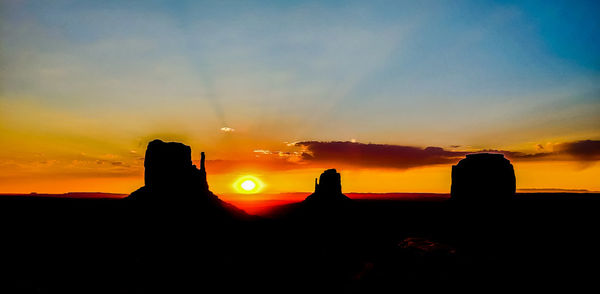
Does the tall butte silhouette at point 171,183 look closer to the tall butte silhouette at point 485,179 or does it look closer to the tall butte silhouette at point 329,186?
the tall butte silhouette at point 329,186

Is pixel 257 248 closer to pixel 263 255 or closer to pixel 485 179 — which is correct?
pixel 263 255

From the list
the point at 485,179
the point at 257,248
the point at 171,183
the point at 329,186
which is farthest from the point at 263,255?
the point at 329,186

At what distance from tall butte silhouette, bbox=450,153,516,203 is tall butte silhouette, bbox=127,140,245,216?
225 ft

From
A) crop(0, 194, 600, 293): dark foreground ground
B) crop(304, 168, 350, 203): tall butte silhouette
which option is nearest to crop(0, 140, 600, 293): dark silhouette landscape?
crop(0, 194, 600, 293): dark foreground ground

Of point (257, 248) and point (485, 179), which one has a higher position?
point (485, 179)

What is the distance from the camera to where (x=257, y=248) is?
80.6 meters

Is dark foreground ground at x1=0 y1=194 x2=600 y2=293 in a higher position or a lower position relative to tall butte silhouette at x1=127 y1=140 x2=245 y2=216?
lower

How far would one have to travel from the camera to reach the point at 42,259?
63.8 m

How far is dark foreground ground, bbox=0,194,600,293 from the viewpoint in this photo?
17281mm

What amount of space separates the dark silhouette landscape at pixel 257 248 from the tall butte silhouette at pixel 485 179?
0.18 m

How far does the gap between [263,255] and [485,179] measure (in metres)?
46.1

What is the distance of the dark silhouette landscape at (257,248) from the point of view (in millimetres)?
17656

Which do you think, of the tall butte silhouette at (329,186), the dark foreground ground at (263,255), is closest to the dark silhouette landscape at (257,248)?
the dark foreground ground at (263,255)

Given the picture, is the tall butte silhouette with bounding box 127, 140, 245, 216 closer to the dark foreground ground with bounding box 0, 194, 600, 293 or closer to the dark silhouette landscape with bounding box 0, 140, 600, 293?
the dark silhouette landscape with bounding box 0, 140, 600, 293
